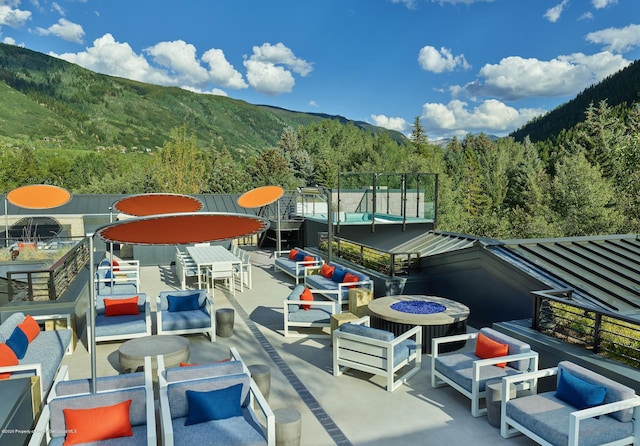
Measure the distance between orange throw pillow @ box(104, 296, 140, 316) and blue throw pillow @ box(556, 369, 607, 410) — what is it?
7.19 metres

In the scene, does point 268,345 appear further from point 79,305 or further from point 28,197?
point 28,197

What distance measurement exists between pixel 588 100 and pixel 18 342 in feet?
315

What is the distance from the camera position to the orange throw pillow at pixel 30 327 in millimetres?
7078

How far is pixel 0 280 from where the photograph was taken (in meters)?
11.2

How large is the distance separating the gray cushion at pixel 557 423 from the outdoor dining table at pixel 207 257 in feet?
28.4

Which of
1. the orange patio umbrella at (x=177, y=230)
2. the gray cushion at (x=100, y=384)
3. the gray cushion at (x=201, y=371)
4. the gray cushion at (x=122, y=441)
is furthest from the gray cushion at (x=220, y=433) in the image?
the orange patio umbrella at (x=177, y=230)

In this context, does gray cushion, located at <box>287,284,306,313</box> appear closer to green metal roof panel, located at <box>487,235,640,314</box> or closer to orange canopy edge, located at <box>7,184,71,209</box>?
green metal roof panel, located at <box>487,235,640,314</box>

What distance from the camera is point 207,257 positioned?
44.3 ft

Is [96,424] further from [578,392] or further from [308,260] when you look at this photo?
[308,260]

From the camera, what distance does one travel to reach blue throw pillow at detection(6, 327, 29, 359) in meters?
6.32

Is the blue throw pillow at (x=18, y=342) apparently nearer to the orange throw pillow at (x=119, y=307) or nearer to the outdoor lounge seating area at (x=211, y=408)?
the orange throw pillow at (x=119, y=307)

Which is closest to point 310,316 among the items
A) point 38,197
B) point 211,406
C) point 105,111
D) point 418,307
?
point 418,307

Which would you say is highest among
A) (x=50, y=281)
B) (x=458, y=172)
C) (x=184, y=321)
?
(x=458, y=172)

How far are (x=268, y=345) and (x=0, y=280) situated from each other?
7.33 m
